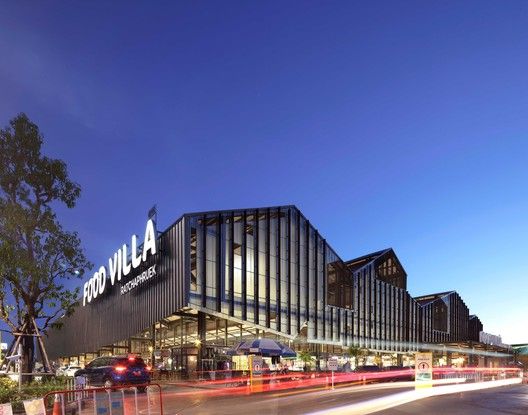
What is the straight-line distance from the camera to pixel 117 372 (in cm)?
2814

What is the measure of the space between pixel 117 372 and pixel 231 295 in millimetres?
16369

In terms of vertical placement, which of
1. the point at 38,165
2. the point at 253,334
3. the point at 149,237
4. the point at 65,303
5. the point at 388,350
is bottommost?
the point at 388,350

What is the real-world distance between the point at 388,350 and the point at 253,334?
27.0 m

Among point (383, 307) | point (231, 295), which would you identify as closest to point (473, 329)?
point (383, 307)

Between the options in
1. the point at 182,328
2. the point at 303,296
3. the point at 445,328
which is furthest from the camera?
the point at 445,328

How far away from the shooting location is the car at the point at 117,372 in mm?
28188

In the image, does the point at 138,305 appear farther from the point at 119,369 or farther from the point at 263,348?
the point at 119,369

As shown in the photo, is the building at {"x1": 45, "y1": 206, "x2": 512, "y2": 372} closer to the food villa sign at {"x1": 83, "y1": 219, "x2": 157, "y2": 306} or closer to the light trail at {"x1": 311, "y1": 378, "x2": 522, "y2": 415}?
the food villa sign at {"x1": 83, "y1": 219, "x2": 157, "y2": 306}

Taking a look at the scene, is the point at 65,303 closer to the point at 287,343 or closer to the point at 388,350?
the point at 287,343

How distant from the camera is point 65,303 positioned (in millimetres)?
27656

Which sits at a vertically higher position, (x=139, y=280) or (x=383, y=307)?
(x=139, y=280)

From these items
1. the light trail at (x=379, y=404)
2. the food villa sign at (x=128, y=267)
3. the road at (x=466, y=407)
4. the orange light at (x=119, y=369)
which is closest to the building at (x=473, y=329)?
the food villa sign at (x=128, y=267)

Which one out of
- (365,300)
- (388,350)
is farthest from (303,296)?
(388,350)

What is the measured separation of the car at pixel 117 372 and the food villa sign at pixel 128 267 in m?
13.5
